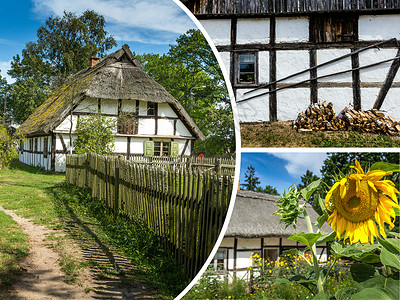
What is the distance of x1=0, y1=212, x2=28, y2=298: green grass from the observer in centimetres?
166

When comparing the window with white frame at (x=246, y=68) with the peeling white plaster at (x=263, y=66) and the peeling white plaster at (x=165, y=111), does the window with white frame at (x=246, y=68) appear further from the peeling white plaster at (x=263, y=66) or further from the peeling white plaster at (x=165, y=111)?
the peeling white plaster at (x=165, y=111)

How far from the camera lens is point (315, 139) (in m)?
5.93

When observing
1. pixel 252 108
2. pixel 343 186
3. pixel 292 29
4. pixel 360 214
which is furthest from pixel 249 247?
pixel 343 186

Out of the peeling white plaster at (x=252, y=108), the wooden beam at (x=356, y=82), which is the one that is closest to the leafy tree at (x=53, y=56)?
the peeling white plaster at (x=252, y=108)

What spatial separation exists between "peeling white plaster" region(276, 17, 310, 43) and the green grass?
6.36 metres

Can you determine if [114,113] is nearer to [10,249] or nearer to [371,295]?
[10,249]

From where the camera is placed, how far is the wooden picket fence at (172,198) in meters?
2.22

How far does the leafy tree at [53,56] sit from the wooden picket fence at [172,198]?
0.35 meters

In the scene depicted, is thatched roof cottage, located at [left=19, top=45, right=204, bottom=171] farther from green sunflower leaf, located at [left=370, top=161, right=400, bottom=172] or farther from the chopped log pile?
the chopped log pile

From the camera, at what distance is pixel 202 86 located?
198 centimetres

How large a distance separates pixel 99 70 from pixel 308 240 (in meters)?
1.27

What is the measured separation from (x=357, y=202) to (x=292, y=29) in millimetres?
6467

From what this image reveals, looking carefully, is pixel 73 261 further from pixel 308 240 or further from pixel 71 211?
pixel 308 240

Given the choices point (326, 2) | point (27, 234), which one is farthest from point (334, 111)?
point (27, 234)
